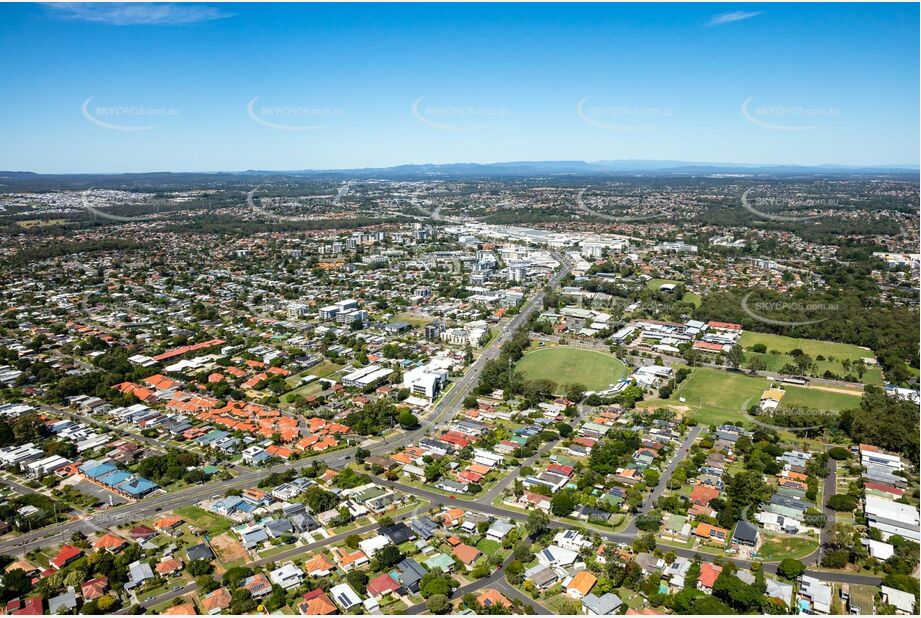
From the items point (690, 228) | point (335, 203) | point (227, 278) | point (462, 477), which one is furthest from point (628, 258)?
point (335, 203)

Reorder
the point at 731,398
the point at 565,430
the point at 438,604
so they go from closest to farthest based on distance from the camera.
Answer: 1. the point at 438,604
2. the point at 565,430
3. the point at 731,398

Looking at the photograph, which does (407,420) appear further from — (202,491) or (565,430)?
(202,491)

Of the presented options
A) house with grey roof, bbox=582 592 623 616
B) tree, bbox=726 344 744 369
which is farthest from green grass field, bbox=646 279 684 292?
house with grey roof, bbox=582 592 623 616

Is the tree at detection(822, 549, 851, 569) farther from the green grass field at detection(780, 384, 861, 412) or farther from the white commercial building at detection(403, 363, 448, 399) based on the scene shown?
the white commercial building at detection(403, 363, 448, 399)

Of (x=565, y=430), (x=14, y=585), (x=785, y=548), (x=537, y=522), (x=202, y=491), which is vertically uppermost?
(x=14, y=585)

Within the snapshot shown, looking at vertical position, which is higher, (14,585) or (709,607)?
(14,585)

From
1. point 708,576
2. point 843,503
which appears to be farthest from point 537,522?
point 843,503

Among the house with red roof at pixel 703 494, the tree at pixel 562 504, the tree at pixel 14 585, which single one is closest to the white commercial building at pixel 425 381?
the tree at pixel 562 504
